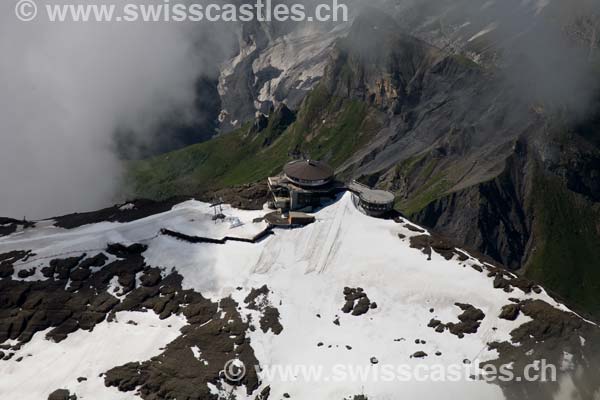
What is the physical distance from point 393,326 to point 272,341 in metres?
18.3

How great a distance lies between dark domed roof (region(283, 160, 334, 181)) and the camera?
3986 inches

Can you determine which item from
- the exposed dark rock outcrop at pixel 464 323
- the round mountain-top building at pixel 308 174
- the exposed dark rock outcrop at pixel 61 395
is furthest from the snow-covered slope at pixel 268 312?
the round mountain-top building at pixel 308 174

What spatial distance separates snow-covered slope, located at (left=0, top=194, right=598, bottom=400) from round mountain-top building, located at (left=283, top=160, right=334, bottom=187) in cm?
695

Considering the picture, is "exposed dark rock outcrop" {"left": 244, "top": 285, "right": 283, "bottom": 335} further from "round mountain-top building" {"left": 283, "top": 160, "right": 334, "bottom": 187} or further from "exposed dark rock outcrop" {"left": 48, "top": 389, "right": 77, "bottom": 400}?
"exposed dark rock outcrop" {"left": 48, "top": 389, "right": 77, "bottom": 400}

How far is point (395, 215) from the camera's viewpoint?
3885 inches

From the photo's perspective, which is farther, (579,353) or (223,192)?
(223,192)

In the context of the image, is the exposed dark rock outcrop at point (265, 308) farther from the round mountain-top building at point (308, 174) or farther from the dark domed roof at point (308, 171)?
the dark domed roof at point (308, 171)

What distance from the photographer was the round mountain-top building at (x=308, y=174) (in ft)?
331

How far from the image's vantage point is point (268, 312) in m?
77.6

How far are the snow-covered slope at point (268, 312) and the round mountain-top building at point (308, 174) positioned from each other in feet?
22.8

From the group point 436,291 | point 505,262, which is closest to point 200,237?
point 436,291

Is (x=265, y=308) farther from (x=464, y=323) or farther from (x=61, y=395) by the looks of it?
(x=61, y=395)

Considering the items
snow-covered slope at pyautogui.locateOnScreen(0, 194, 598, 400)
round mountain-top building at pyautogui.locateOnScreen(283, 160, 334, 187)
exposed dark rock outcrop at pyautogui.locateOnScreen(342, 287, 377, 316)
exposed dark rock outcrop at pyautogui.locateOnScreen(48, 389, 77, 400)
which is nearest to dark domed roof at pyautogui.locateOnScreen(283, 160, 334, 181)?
round mountain-top building at pyautogui.locateOnScreen(283, 160, 334, 187)

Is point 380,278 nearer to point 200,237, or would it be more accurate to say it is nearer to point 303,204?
point 303,204
